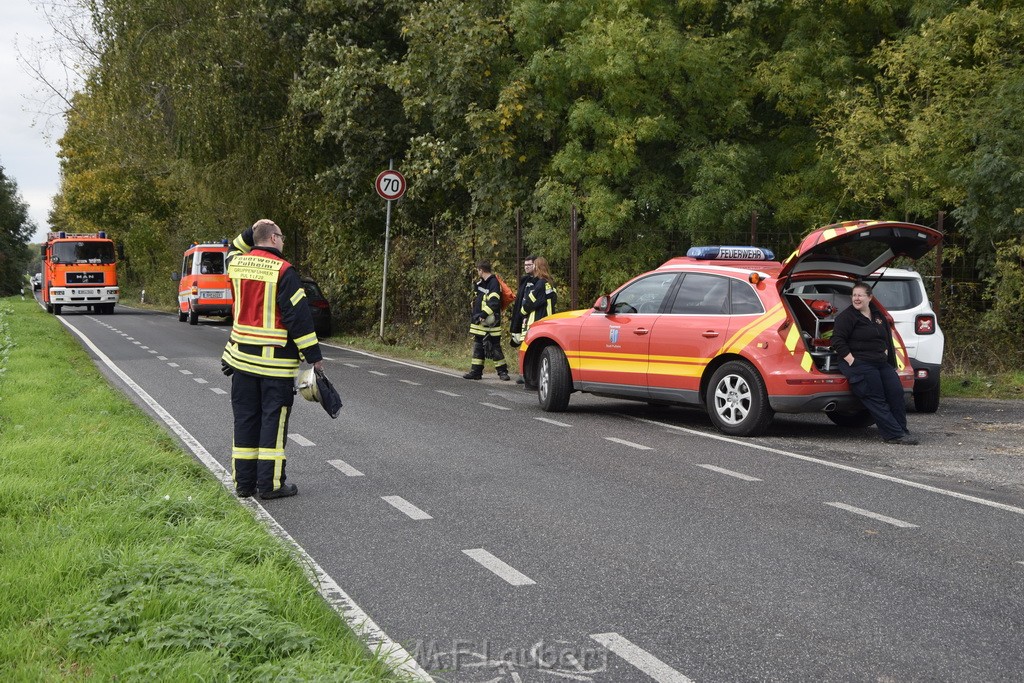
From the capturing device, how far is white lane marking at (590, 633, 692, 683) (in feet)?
13.8

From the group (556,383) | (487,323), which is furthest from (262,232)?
(487,323)

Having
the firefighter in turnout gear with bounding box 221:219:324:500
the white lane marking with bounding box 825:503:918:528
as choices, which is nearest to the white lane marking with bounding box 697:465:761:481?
the white lane marking with bounding box 825:503:918:528

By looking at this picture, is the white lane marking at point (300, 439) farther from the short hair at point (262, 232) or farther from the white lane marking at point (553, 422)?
the short hair at point (262, 232)

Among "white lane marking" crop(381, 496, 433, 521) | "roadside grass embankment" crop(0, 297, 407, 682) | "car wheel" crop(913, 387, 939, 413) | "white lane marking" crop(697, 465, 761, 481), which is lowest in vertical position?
"white lane marking" crop(381, 496, 433, 521)

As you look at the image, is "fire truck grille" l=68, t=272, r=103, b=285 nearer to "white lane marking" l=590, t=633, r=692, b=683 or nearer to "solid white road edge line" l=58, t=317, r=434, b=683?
"solid white road edge line" l=58, t=317, r=434, b=683

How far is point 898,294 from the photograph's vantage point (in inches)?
493

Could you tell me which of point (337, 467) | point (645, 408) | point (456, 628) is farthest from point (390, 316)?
point (456, 628)

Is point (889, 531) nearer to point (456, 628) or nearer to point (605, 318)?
point (456, 628)

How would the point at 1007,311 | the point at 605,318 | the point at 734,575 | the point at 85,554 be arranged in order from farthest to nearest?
the point at 1007,311 < the point at 605,318 < the point at 734,575 < the point at 85,554

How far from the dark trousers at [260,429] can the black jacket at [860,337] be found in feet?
17.5

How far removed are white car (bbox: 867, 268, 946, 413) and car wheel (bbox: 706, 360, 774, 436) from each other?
2.61m

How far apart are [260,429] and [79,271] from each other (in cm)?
3672

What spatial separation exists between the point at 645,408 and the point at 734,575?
25.4 ft

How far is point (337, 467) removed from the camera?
28.9ft
